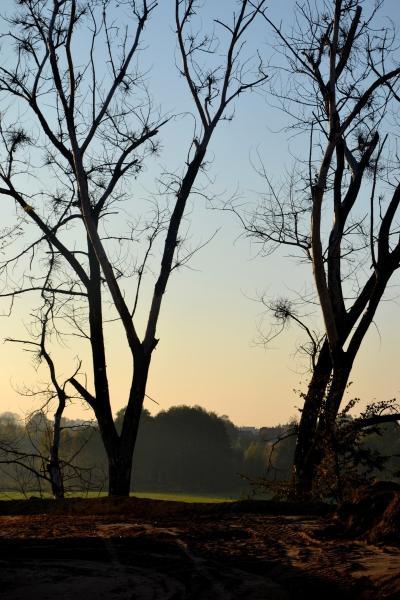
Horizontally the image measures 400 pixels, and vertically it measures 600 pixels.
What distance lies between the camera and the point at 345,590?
15.6 feet

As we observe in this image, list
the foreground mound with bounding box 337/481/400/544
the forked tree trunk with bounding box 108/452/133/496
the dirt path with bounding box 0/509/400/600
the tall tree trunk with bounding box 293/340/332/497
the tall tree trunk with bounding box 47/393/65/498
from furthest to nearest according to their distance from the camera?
the tall tree trunk with bounding box 47/393/65/498 < the forked tree trunk with bounding box 108/452/133/496 < the tall tree trunk with bounding box 293/340/332/497 < the foreground mound with bounding box 337/481/400/544 < the dirt path with bounding box 0/509/400/600

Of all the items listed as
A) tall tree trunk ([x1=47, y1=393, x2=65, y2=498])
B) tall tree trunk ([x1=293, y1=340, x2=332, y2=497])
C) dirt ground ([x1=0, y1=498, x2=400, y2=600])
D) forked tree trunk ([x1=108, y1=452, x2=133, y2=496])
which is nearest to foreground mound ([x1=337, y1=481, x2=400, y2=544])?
dirt ground ([x1=0, y1=498, x2=400, y2=600])

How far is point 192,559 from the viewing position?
5.85 m

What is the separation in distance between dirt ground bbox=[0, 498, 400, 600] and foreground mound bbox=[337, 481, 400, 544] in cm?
12

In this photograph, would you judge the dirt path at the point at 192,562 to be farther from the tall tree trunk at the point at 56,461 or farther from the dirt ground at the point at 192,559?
the tall tree trunk at the point at 56,461

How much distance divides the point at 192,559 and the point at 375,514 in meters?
1.51

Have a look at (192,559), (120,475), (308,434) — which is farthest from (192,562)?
(120,475)

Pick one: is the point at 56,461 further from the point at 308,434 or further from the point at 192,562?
the point at 192,562

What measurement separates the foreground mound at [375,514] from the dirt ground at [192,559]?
12 cm

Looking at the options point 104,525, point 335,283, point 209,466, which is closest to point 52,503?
point 104,525

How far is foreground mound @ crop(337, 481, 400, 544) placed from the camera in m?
5.99

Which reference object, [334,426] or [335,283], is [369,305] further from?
[334,426]

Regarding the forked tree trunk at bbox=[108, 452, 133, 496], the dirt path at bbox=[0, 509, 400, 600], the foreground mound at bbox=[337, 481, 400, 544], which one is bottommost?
the dirt path at bbox=[0, 509, 400, 600]

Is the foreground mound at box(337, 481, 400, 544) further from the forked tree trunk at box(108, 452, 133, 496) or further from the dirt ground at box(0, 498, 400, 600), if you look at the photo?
the forked tree trunk at box(108, 452, 133, 496)
